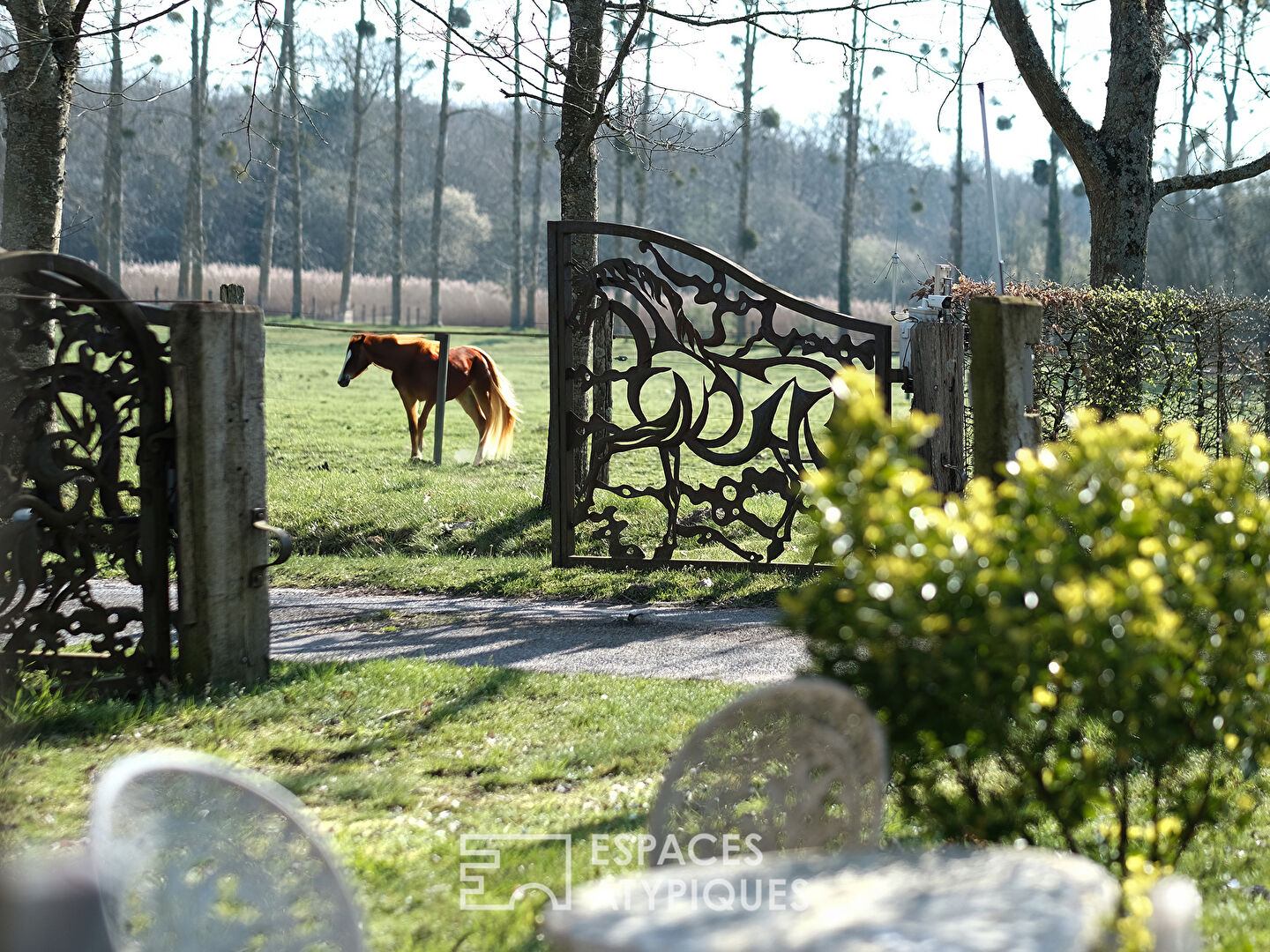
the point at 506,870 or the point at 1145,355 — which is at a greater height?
the point at 1145,355

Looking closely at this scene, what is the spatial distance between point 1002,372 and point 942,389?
3.74 meters

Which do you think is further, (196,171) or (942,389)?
(196,171)

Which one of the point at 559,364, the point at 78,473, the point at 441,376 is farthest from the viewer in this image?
the point at 441,376

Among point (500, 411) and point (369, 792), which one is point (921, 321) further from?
point (500, 411)

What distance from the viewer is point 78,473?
5.46 metres

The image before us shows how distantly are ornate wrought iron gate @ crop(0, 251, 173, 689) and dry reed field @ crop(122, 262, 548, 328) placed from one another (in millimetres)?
45673

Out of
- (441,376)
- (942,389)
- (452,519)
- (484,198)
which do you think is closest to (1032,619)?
(942,389)

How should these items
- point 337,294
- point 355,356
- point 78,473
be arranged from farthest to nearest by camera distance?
point 337,294, point 355,356, point 78,473

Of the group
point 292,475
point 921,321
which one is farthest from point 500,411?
point 921,321

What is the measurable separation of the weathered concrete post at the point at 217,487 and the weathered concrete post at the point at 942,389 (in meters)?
4.37

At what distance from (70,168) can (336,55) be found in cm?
2398

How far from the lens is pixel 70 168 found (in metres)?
68.3

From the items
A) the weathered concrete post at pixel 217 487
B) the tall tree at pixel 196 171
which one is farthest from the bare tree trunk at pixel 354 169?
the weathered concrete post at pixel 217 487

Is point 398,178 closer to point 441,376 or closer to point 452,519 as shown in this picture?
point 441,376
